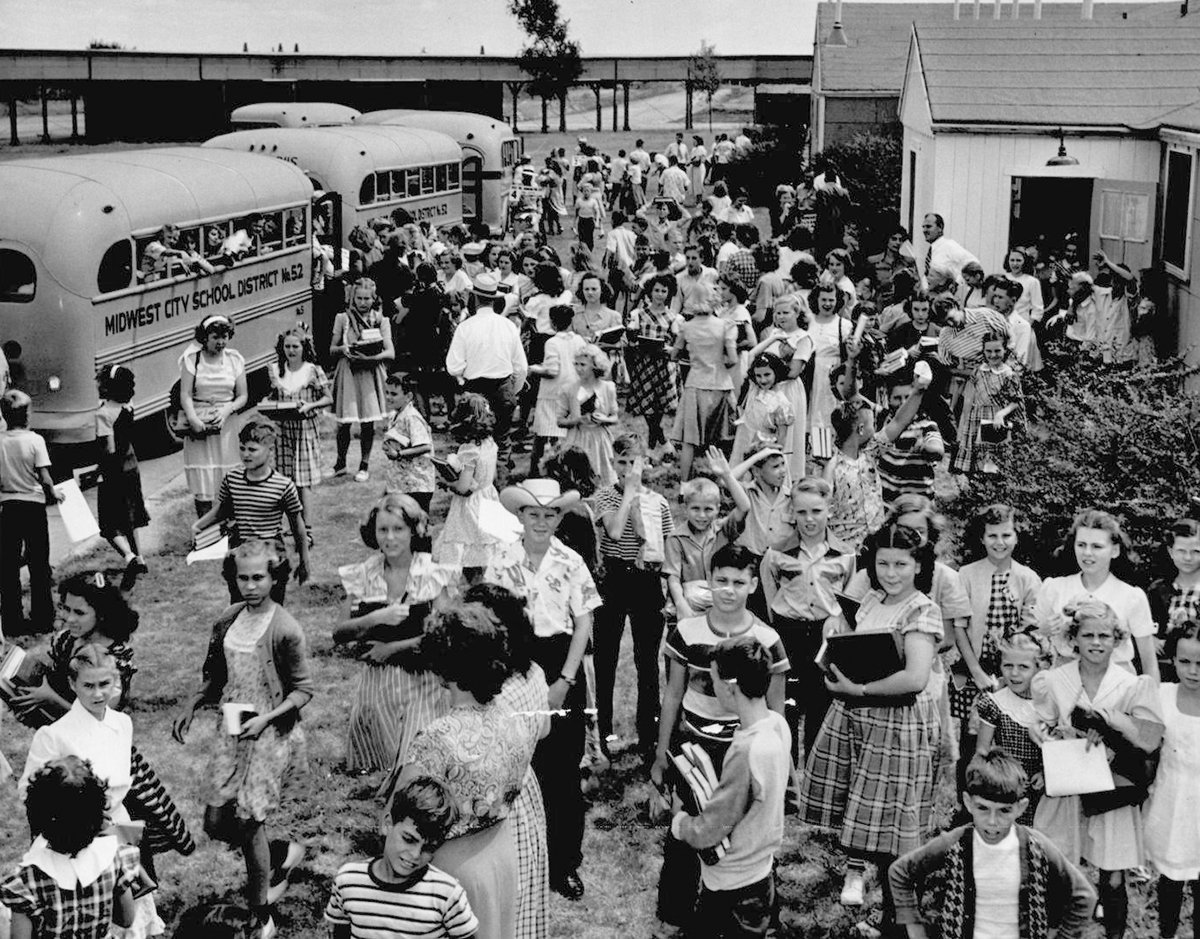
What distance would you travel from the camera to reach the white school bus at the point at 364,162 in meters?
23.2

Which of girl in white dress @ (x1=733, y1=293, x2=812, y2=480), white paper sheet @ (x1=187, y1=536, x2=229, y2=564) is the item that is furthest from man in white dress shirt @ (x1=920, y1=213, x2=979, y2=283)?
white paper sheet @ (x1=187, y1=536, x2=229, y2=564)

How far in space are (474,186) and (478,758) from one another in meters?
28.7

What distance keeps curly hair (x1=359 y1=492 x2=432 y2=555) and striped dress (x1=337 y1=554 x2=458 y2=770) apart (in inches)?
2.5

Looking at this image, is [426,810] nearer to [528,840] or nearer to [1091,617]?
[528,840]

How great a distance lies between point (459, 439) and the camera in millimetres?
8648

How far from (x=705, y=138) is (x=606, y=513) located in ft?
192

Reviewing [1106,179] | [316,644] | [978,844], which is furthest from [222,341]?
[1106,179]

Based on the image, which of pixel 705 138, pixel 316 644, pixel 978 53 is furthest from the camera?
pixel 705 138

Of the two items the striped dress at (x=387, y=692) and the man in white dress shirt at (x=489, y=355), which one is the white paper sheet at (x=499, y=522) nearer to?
the striped dress at (x=387, y=692)

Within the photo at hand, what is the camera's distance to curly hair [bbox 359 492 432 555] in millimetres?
6438

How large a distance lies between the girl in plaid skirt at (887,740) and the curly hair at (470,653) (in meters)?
1.65

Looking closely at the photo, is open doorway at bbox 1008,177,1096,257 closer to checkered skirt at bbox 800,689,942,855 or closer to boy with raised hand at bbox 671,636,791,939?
checkered skirt at bbox 800,689,942,855

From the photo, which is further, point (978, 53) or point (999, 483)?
point (978, 53)

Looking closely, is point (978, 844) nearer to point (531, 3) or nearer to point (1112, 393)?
point (1112, 393)
